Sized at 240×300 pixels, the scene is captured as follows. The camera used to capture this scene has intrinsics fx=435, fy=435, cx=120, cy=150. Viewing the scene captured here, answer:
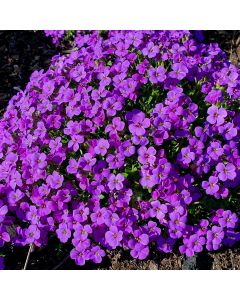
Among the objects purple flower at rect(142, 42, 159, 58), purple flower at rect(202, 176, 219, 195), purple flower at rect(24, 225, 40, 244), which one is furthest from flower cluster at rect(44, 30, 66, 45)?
purple flower at rect(202, 176, 219, 195)

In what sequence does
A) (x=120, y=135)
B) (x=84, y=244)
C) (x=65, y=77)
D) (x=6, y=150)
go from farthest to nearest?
(x=65, y=77)
(x=6, y=150)
(x=120, y=135)
(x=84, y=244)

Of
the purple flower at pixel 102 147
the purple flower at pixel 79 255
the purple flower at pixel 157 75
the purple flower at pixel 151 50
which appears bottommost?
the purple flower at pixel 79 255

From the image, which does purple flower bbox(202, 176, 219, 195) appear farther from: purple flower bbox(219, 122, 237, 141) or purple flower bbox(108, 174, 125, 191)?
purple flower bbox(108, 174, 125, 191)

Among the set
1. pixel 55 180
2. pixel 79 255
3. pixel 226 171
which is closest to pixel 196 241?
pixel 226 171

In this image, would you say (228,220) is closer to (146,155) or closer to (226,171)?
(226,171)

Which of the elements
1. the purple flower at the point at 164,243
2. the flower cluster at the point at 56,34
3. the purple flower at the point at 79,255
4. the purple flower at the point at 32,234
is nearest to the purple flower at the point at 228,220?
the purple flower at the point at 164,243

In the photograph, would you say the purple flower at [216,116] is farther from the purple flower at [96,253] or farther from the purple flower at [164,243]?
the purple flower at [96,253]

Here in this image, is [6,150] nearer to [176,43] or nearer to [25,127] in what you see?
[25,127]
